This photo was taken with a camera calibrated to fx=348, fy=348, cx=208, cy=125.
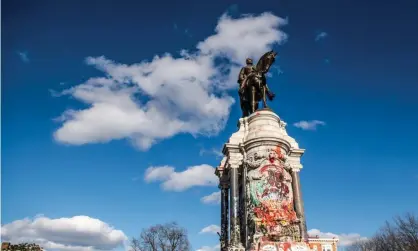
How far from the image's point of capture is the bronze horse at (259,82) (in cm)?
2519

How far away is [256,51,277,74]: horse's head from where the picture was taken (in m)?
25.0

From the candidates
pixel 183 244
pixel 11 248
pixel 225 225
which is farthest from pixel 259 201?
pixel 183 244

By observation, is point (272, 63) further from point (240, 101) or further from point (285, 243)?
point (285, 243)

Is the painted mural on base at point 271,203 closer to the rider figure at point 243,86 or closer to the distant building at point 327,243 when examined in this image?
the rider figure at point 243,86

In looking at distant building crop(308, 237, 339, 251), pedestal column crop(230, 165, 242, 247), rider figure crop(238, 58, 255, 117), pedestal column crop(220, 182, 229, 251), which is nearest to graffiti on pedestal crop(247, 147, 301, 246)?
pedestal column crop(230, 165, 242, 247)

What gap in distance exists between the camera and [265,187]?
20531mm

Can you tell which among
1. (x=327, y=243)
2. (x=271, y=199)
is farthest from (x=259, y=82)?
(x=327, y=243)

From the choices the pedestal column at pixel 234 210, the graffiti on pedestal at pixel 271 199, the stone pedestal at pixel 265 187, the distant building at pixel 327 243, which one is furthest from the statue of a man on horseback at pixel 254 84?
the distant building at pixel 327 243

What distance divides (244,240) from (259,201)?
2440 millimetres

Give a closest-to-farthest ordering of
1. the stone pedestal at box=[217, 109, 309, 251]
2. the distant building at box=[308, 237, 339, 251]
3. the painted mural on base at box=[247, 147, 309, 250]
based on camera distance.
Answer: the painted mural on base at box=[247, 147, 309, 250], the stone pedestal at box=[217, 109, 309, 251], the distant building at box=[308, 237, 339, 251]

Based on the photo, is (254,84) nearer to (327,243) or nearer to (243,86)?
(243,86)

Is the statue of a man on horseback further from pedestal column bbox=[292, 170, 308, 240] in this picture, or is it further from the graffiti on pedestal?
pedestal column bbox=[292, 170, 308, 240]

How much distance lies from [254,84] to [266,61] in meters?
1.86

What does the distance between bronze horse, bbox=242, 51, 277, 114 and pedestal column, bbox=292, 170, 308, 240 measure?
19.4 feet
